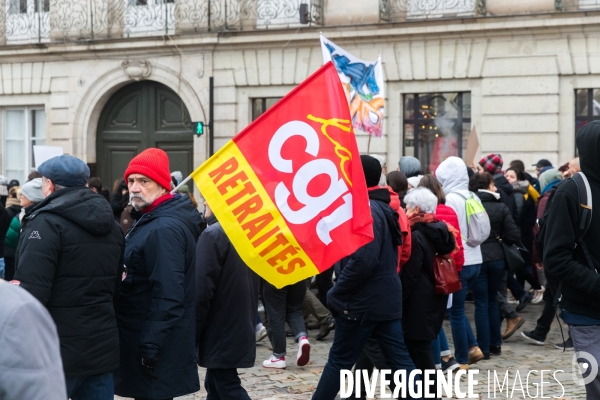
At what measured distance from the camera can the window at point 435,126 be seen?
17047 millimetres

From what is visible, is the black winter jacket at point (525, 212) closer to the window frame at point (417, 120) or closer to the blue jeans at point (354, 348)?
the window frame at point (417, 120)

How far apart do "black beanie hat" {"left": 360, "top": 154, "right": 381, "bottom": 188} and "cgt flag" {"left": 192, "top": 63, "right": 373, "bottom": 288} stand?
0.83 meters

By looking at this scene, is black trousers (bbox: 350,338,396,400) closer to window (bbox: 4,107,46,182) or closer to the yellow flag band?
the yellow flag band

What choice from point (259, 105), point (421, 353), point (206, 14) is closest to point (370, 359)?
point (421, 353)

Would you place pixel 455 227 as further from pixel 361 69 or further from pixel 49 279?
pixel 361 69

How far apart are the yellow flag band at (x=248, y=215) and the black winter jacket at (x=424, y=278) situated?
181 cm

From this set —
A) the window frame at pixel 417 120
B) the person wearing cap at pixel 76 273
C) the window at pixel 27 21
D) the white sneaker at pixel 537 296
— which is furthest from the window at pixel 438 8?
the person wearing cap at pixel 76 273

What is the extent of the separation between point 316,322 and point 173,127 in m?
10.4

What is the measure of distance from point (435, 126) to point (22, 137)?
10000 millimetres

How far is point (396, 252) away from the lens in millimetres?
6094

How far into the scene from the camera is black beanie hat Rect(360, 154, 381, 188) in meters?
5.91

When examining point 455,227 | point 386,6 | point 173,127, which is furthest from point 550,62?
point 455,227

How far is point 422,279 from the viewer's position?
6586mm

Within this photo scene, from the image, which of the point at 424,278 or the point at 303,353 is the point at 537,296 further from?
the point at 424,278
